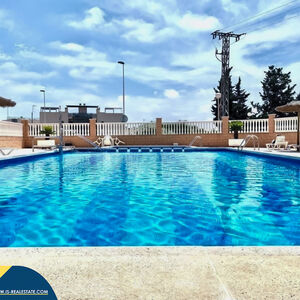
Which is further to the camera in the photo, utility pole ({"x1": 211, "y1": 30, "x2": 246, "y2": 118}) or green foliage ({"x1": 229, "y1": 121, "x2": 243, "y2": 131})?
utility pole ({"x1": 211, "y1": 30, "x2": 246, "y2": 118})

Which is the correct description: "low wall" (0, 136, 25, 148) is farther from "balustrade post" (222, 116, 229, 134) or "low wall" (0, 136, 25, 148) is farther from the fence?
"balustrade post" (222, 116, 229, 134)

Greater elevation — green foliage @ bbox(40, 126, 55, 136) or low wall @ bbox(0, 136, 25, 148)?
green foliage @ bbox(40, 126, 55, 136)

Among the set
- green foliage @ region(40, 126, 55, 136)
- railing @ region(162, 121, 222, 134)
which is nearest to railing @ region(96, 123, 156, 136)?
railing @ region(162, 121, 222, 134)

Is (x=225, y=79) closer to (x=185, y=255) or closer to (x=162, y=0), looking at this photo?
(x=162, y=0)

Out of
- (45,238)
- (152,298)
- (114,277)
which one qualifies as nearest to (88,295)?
(114,277)

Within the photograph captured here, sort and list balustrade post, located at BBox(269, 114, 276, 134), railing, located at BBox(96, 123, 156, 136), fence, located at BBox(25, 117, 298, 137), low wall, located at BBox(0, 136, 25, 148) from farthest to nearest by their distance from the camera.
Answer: railing, located at BBox(96, 123, 156, 136), fence, located at BBox(25, 117, 298, 137), balustrade post, located at BBox(269, 114, 276, 134), low wall, located at BBox(0, 136, 25, 148)

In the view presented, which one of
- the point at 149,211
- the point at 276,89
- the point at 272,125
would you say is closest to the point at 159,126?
the point at 272,125

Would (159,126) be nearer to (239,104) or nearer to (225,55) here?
(225,55)

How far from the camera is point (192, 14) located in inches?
503

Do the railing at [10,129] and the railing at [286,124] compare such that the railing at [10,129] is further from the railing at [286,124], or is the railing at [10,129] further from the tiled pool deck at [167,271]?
the railing at [286,124]

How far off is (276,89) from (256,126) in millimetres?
18315

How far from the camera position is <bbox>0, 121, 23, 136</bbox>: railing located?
46.0 ft

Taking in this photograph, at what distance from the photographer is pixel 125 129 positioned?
1809cm

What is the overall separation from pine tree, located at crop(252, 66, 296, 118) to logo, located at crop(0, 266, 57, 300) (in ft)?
111
